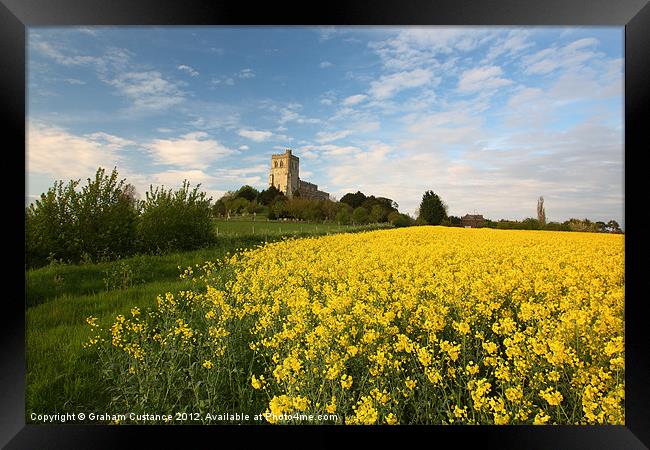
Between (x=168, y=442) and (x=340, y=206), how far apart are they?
93.9 inches

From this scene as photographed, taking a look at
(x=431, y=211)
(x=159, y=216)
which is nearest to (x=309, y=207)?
(x=431, y=211)

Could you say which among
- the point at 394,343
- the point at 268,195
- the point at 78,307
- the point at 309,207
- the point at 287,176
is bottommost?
the point at 394,343

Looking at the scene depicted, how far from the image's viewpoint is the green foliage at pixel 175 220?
3027 millimetres

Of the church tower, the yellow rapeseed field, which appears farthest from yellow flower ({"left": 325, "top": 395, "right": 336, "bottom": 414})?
the church tower

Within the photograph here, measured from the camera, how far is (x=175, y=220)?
3.29 meters

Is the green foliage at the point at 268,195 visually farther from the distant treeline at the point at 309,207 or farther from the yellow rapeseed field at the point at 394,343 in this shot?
the yellow rapeseed field at the point at 394,343

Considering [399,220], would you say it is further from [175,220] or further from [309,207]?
[175,220]

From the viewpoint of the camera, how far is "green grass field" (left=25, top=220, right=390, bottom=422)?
231 cm

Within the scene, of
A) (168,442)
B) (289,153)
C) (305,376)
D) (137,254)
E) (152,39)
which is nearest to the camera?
(305,376)

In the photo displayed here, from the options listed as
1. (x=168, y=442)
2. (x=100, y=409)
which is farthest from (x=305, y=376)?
(x=100, y=409)

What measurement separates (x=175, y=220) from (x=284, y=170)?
1.27 m

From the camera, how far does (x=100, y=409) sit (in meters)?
2.29

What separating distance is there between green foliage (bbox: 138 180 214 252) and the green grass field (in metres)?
0.11

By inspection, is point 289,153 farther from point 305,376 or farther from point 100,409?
point 100,409
